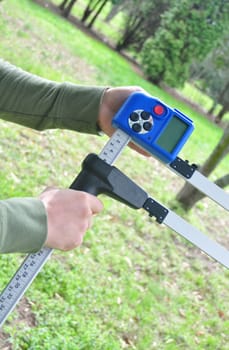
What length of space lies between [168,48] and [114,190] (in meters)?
19.5

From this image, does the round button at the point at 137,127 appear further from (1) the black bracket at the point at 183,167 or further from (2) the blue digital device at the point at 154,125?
(1) the black bracket at the point at 183,167

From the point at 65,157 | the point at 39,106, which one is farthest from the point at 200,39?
the point at 39,106

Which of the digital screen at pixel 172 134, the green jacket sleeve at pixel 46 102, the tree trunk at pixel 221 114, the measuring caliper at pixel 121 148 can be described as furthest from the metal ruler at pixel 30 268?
the tree trunk at pixel 221 114

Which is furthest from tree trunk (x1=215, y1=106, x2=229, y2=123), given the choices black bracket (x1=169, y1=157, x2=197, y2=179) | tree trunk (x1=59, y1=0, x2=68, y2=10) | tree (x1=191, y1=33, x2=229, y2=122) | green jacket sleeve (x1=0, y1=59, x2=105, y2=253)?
black bracket (x1=169, y1=157, x2=197, y2=179)

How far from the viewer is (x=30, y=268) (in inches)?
64.7

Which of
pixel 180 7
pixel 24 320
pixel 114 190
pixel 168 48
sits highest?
pixel 180 7

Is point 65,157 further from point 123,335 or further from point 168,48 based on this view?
point 168,48

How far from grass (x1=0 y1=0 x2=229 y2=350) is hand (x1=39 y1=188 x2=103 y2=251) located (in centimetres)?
168

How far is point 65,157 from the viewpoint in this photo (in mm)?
6156

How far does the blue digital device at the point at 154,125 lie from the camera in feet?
5.44

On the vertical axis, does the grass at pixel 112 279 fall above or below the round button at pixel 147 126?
below

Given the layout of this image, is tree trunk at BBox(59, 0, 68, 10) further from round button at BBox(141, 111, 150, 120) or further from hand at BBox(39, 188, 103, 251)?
hand at BBox(39, 188, 103, 251)

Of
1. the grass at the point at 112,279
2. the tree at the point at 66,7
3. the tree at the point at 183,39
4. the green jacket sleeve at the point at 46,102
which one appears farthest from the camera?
the tree at the point at 66,7

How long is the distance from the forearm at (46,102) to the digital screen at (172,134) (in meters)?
0.31
